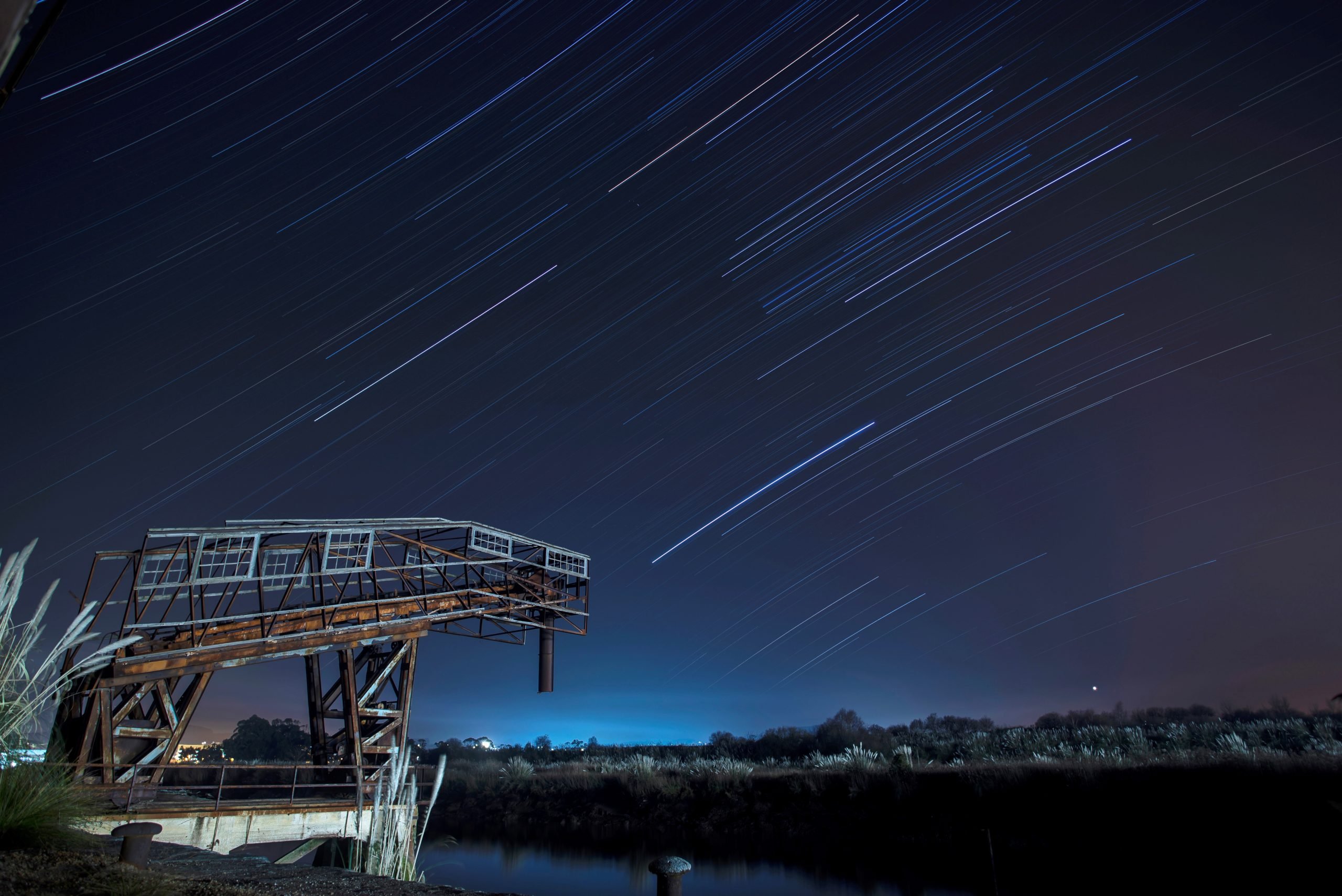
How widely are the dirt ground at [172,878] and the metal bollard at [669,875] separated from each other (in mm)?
1183

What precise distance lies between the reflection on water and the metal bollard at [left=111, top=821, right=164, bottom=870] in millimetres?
10700

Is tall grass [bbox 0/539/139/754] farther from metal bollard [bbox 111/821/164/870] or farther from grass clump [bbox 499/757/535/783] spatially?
grass clump [bbox 499/757/535/783]

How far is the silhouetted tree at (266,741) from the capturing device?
218ft

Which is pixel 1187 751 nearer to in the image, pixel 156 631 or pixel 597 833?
pixel 597 833

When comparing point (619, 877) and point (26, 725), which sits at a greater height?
point (26, 725)

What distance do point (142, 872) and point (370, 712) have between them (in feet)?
52.0

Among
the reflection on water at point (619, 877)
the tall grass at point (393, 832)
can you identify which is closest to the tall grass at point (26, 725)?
the tall grass at point (393, 832)

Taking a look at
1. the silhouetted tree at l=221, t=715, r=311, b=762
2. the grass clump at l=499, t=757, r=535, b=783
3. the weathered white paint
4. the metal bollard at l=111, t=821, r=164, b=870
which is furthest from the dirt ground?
the silhouetted tree at l=221, t=715, r=311, b=762

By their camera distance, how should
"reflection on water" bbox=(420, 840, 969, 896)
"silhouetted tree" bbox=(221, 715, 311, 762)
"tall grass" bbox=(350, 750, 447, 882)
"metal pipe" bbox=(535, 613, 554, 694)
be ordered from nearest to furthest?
"tall grass" bbox=(350, 750, 447, 882) < "reflection on water" bbox=(420, 840, 969, 896) < "metal pipe" bbox=(535, 613, 554, 694) < "silhouetted tree" bbox=(221, 715, 311, 762)

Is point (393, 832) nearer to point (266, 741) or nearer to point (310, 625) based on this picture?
point (310, 625)

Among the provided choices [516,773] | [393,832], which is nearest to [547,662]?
[393,832]

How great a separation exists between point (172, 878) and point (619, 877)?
18138mm

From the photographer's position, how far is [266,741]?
70875mm

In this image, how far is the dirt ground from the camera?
4051 mm
